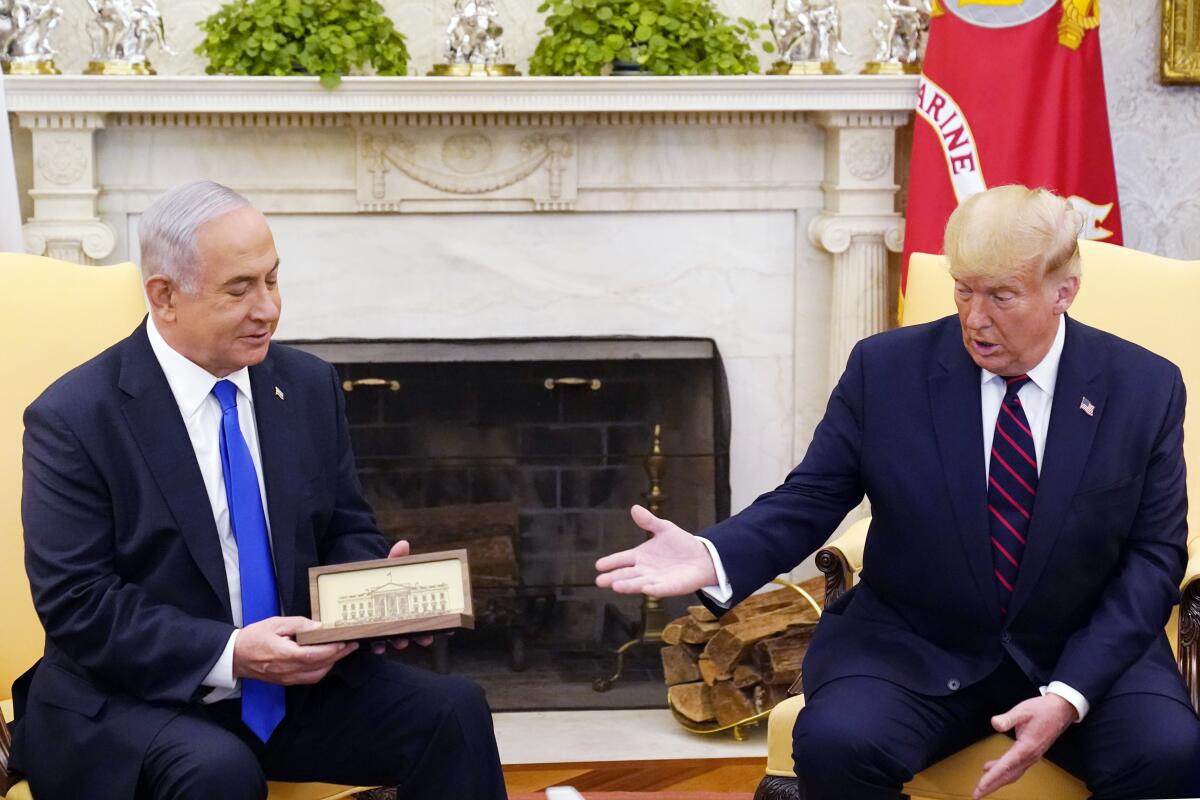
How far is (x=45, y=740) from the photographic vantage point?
2086mm

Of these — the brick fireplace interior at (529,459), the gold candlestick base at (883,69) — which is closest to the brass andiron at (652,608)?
the brick fireplace interior at (529,459)

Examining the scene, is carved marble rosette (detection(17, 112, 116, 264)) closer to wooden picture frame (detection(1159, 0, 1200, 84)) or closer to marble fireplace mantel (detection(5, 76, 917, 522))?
marble fireplace mantel (detection(5, 76, 917, 522))

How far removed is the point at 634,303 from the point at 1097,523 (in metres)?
2.15

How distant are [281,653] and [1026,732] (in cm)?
103

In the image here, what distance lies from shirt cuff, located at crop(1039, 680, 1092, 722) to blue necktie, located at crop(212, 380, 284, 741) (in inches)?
44.1

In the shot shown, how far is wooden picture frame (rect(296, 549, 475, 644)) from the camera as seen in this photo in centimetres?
202

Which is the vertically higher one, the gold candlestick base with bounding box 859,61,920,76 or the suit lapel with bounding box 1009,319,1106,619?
the gold candlestick base with bounding box 859,61,920,76

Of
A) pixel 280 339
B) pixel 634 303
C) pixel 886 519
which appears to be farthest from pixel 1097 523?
pixel 280 339

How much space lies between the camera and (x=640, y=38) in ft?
12.7

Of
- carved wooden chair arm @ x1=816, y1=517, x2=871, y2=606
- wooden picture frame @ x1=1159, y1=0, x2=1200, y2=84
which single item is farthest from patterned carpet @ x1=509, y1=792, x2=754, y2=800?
wooden picture frame @ x1=1159, y1=0, x2=1200, y2=84

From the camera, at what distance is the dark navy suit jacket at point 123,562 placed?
204cm

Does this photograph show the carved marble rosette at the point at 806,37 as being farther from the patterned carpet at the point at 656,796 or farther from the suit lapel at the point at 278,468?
the suit lapel at the point at 278,468

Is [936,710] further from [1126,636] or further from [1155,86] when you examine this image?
[1155,86]

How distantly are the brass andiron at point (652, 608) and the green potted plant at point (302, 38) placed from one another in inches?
49.0
